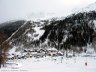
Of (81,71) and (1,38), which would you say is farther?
(1,38)

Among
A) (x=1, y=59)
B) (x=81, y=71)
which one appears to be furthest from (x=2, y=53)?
(x=81, y=71)

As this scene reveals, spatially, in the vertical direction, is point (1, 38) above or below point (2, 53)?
above

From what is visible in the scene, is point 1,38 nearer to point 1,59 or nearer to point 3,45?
point 3,45

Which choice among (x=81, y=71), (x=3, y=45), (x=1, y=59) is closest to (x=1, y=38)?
(x=3, y=45)

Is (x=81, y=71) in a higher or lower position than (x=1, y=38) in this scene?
lower

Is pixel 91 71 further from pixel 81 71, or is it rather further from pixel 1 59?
pixel 1 59

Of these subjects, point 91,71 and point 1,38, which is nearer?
point 91,71

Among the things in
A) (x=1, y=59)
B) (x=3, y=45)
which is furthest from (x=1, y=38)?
(x=1, y=59)

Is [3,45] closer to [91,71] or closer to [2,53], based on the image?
[2,53]
